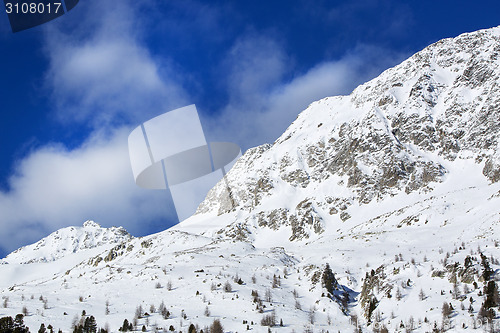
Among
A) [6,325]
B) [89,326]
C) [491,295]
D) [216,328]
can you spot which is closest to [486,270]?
[491,295]

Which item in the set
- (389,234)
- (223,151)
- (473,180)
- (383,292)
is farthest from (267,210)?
(223,151)

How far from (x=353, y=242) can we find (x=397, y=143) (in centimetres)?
10227

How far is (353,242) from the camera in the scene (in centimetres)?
6562

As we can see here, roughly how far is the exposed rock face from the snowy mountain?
631 millimetres

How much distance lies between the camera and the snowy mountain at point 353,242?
26.8 metres

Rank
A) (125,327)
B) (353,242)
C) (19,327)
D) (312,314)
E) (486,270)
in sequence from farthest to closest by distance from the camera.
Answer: (353,242) → (312,314) → (486,270) → (125,327) → (19,327)

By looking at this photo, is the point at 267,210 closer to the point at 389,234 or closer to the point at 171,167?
the point at 389,234

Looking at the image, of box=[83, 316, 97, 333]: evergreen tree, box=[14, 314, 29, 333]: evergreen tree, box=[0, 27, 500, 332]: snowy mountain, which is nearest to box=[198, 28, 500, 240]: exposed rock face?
box=[0, 27, 500, 332]: snowy mountain

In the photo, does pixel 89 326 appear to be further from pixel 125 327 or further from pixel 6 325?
pixel 6 325

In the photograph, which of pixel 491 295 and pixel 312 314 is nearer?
pixel 491 295

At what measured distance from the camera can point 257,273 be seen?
42875mm

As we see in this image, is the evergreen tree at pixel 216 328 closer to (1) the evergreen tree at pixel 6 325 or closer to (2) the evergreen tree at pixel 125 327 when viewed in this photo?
(2) the evergreen tree at pixel 125 327

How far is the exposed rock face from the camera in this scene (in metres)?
139

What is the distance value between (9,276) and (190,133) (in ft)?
647
